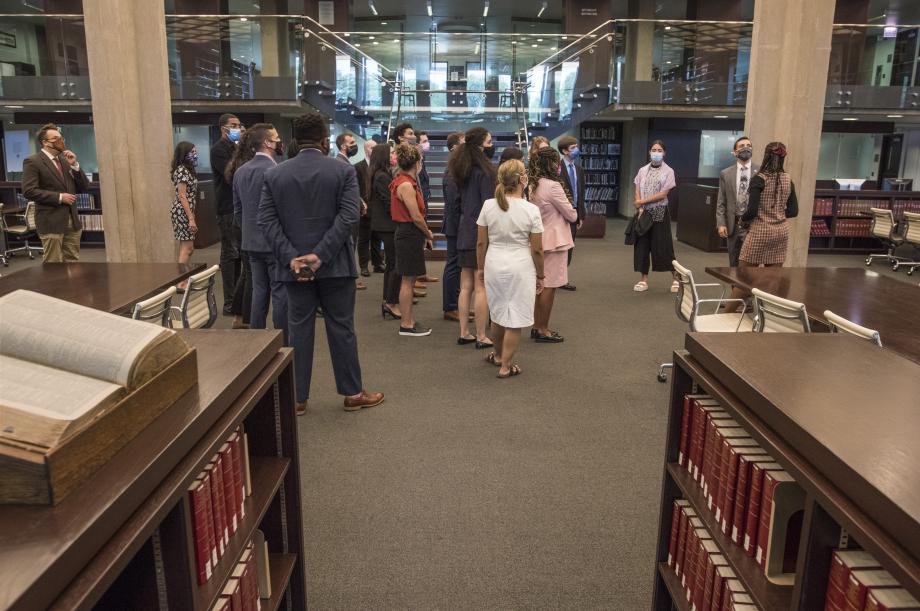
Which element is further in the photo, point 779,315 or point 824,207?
point 824,207

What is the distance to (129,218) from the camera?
6.73 metres

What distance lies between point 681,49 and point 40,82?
11455 mm

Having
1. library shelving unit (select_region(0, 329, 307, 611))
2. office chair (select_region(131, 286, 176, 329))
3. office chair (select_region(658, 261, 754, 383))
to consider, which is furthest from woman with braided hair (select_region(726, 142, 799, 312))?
library shelving unit (select_region(0, 329, 307, 611))

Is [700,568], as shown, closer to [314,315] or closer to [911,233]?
[314,315]

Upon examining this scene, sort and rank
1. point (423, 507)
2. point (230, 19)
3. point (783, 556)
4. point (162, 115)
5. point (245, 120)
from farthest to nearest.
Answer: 1. point (245, 120)
2. point (230, 19)
3. point (162, 115)
4. point (423, 507)
5. point (783, 556)

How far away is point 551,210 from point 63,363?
4571 mm

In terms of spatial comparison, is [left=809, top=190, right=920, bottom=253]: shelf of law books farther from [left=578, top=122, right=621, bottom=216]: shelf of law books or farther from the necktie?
[left=578, top=122, right=621, bottom=216]: shelf of law books

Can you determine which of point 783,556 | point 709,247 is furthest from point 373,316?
point 709,247

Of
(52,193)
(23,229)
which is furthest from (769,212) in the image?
(23,229)

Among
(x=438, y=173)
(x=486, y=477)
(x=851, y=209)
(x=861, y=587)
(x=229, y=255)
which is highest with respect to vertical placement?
(x=438, y=173)

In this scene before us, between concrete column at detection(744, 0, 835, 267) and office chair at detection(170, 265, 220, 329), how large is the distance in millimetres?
5595

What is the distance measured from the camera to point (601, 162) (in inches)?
642

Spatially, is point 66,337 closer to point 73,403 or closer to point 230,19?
point 73,403

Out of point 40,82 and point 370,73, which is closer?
point 40,82
